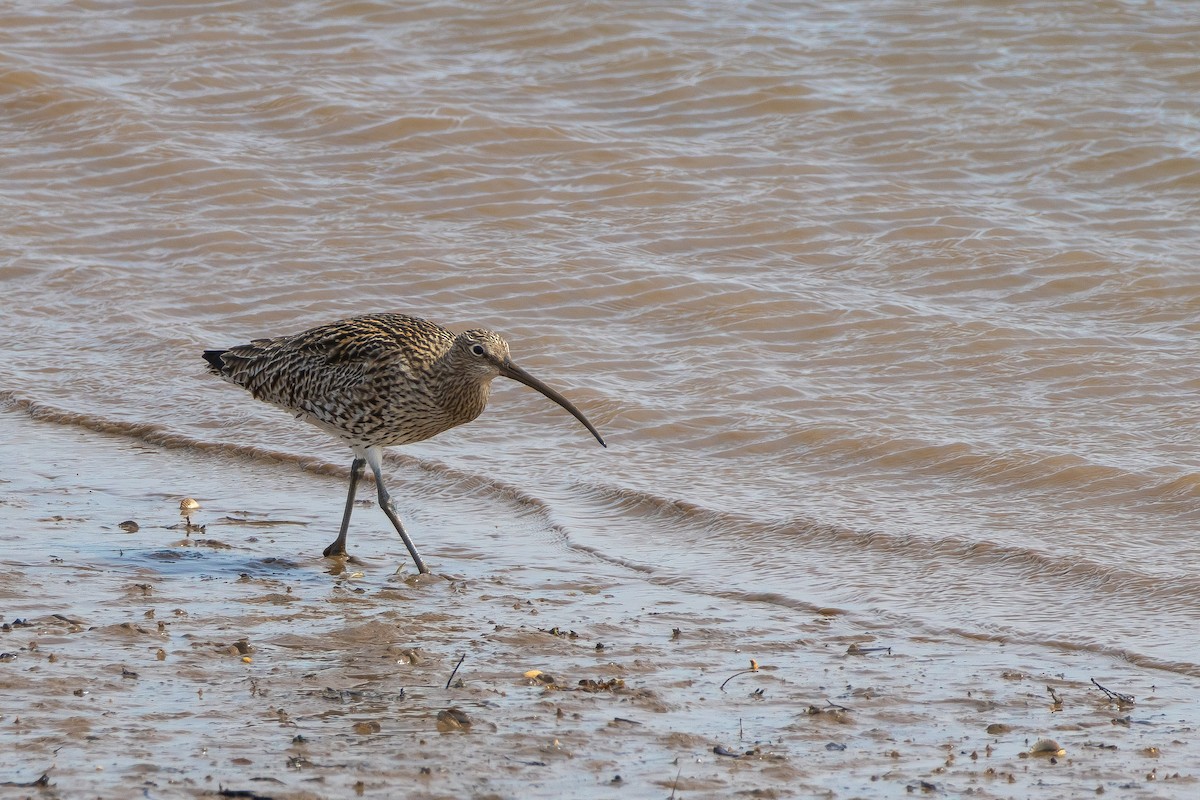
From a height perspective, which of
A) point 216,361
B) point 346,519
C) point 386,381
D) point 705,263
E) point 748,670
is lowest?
point 705,263

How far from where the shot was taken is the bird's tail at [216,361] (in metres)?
7.97

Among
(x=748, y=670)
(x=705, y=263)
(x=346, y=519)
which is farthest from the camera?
(x=705, y=263)

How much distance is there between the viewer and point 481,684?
544 cm

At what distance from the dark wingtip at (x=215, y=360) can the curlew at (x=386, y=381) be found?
0.55m

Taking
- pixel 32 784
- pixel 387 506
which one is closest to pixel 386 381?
pixel 387 506

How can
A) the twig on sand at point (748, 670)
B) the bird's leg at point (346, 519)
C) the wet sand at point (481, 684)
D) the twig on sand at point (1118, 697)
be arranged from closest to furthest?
the wet sand at point (481, 684)
the twig on sand at point (1118, 697)
the twig on sand at point (748, 670)
the bird's leg at point (346, 519)

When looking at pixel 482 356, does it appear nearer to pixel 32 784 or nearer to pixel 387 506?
pixel 387 506

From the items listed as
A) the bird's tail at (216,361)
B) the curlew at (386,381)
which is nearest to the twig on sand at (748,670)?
the curlew at (386,381)

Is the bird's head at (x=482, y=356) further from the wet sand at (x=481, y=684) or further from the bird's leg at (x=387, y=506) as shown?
the wet sand at (x=481, y=684)

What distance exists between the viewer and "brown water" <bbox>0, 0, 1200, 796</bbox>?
7438mm

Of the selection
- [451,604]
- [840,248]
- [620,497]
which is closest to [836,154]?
[840,248]

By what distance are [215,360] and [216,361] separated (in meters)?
0.01

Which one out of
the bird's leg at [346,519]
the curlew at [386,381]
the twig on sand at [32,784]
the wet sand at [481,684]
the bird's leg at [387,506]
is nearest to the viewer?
the twig on sand at [32,784]

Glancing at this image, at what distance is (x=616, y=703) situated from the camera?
527 cm
